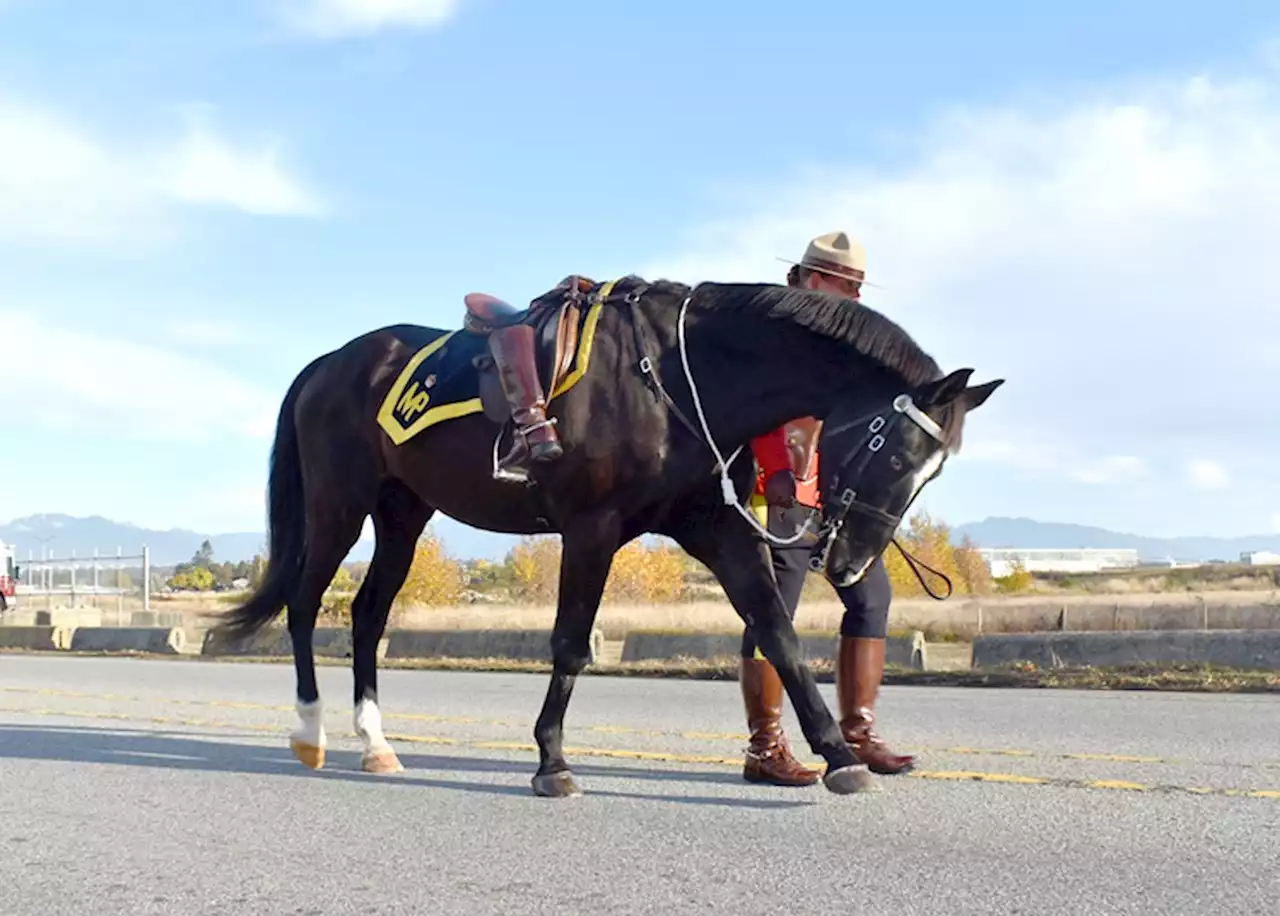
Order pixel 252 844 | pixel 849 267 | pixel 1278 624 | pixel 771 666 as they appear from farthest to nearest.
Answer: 1. pixel 1278 624
2. pixel 849 267
3. pixel 771 666
4. pixel 252 844

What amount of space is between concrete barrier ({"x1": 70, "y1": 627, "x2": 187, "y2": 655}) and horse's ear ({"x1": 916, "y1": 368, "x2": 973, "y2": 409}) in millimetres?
17618

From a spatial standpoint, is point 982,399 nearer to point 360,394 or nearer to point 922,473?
point 922,473

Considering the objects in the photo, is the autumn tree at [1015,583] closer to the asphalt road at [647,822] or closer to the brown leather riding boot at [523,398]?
the asphalt road at [647,822]

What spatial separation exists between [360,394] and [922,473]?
10.2ft

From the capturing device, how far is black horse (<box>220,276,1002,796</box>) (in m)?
5.15

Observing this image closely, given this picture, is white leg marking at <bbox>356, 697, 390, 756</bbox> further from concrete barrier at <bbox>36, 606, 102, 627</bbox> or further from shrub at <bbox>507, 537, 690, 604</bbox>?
shrub at <bbox>507, 537, 690, 604</bbox>

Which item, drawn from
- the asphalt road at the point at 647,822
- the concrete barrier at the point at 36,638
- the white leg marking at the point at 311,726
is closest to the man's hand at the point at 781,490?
the asphalt road at the point at 647,822

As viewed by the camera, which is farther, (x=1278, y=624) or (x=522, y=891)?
(x=1278, y=624)

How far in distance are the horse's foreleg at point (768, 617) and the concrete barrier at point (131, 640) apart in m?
16.7

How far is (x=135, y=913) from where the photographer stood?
142 inches

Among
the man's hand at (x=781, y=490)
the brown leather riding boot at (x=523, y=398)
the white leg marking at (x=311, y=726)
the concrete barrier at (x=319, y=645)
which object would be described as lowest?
the concrete barrier at (x=319, y=645)

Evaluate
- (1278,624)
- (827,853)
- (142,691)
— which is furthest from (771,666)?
(1278,624)

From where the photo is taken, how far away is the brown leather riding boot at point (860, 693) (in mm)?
5848

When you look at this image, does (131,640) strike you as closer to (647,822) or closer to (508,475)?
(508,475)
